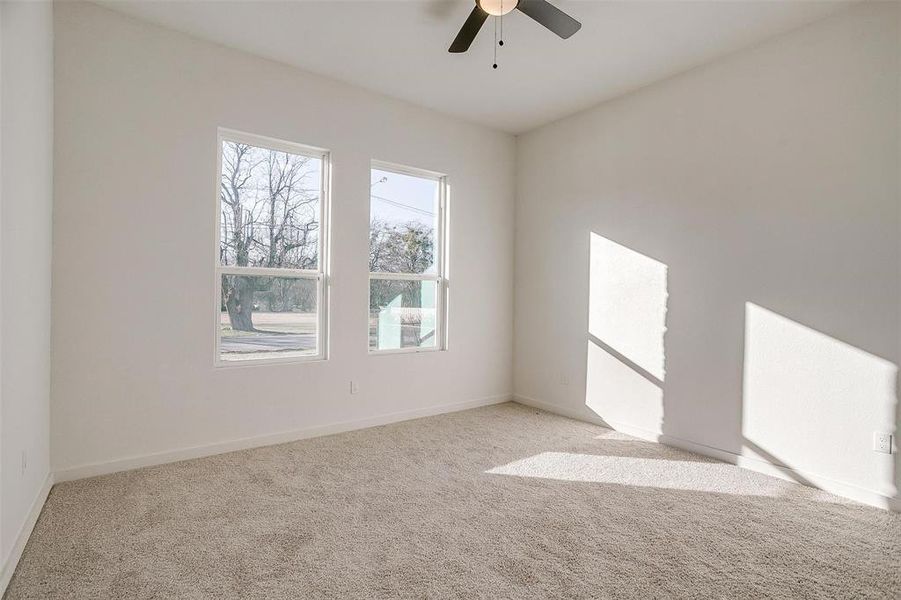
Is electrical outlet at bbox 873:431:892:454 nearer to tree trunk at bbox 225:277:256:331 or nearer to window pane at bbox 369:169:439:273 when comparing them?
window pane at bbox 369:169:439:273

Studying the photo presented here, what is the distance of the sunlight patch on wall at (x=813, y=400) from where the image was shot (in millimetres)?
2719

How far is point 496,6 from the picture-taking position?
261cm

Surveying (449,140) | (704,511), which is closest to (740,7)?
(449,140)

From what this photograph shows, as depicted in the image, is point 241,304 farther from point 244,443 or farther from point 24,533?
point 24,533

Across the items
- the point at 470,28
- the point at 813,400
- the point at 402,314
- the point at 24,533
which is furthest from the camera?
the point at 402,314

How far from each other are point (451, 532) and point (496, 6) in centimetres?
Result: 275

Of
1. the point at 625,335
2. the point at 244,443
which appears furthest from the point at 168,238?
the point at 625,335

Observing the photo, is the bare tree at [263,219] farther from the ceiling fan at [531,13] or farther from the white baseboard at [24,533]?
the ceiling fan at [531,13]

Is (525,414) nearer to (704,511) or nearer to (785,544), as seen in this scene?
(704,511)

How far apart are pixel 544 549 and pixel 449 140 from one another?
3672 mm

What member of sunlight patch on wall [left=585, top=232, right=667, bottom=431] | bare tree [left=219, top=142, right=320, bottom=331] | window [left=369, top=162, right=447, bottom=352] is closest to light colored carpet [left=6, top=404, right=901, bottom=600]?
sunlight patch on wall [left=585, top=232, right=667, bottom=431]

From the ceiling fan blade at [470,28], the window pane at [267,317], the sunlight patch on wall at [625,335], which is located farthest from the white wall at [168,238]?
the sunlight patch on wall at [625,335]

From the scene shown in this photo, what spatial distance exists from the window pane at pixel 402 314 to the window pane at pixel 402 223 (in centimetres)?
15

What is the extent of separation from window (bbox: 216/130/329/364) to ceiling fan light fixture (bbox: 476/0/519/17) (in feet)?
5.96
